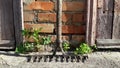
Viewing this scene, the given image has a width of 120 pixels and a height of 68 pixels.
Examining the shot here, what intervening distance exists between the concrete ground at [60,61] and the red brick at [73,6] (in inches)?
21.4

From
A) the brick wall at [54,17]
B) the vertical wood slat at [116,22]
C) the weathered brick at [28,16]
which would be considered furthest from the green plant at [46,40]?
the vertical wood slat at [116,22]

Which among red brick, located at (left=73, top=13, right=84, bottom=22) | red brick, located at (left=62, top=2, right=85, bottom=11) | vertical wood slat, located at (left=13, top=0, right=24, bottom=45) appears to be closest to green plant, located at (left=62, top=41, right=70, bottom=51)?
red brick, located at (left=73, top=13, right=84, bottom=22)

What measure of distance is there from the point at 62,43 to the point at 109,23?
1.97 ft

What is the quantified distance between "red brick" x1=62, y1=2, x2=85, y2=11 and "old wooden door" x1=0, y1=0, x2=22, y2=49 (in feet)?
1.72

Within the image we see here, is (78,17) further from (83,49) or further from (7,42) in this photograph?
(7,42)

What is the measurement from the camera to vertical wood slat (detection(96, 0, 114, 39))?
3.15 metres

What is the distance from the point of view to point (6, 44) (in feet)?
10.6

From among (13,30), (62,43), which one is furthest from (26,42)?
(62,43)

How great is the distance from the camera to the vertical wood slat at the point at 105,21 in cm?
315

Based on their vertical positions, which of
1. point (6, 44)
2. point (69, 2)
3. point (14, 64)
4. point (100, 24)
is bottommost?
point (14, 64)

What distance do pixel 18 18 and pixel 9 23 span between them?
0.46 feet

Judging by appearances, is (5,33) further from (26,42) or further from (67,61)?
(67,61)

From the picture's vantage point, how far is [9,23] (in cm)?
320

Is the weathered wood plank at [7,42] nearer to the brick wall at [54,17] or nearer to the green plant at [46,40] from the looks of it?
the brick wall at [54,17]
